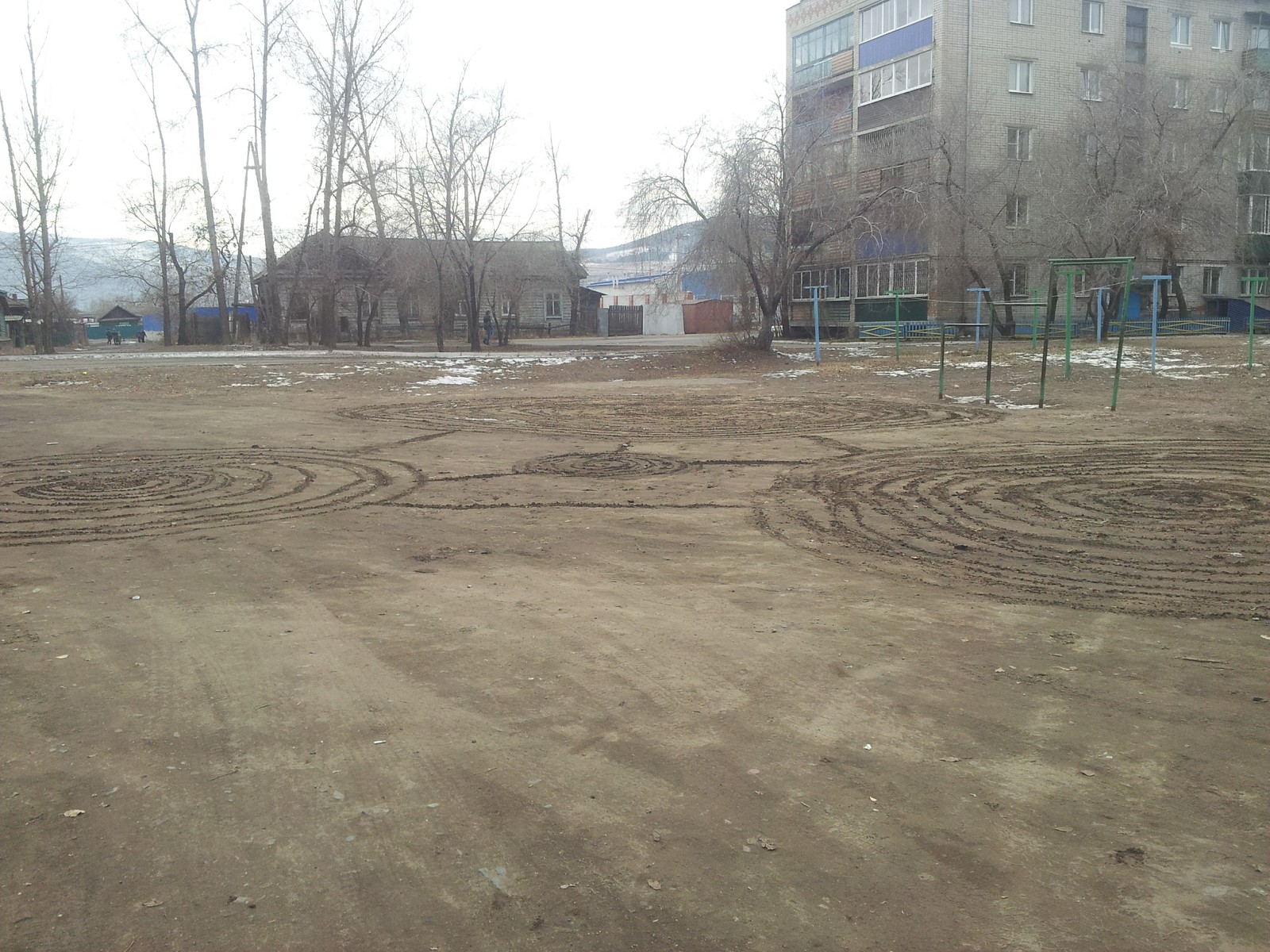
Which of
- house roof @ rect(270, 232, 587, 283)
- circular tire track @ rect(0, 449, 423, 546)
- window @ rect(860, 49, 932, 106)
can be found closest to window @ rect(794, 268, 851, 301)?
window @ rect(860, 49, 932, 106)

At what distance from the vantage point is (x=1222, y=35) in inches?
1624

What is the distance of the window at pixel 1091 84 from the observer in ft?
121

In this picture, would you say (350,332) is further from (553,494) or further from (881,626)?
(881,626)

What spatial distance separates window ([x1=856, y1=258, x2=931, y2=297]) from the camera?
39750 millimetres

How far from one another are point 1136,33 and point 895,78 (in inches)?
374

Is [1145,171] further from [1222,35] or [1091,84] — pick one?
[1222,35]

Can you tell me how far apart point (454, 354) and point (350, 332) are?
26809mm

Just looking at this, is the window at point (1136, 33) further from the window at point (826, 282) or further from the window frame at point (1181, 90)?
the window at point (826, 282)

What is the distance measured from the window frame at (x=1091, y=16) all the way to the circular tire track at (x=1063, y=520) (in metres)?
34.3

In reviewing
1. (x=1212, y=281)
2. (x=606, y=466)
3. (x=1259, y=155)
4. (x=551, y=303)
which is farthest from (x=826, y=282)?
(x=606, y=466)

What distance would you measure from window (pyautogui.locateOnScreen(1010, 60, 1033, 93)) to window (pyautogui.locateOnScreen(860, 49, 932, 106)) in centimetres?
316

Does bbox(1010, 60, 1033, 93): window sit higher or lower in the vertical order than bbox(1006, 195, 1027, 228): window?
Result: higher

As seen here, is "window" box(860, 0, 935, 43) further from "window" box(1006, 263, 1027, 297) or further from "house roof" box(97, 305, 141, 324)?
"house roof" box(97, 305, 141, 324)

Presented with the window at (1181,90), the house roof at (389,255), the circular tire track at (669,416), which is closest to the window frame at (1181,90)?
the window at (1181,90)
